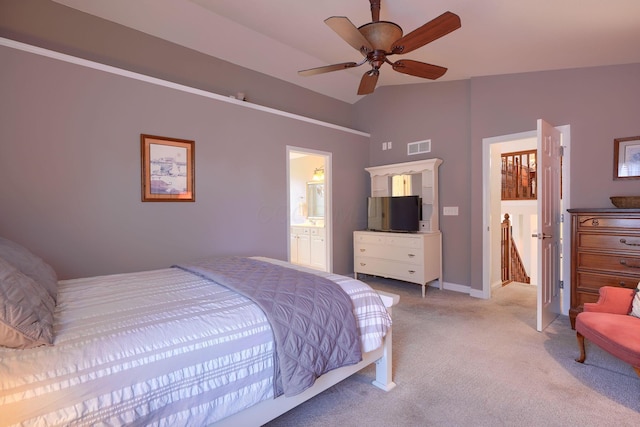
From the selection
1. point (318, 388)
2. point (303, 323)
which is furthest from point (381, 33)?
point (318, 388)

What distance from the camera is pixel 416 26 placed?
115 inches

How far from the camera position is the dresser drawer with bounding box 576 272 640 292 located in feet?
8.91

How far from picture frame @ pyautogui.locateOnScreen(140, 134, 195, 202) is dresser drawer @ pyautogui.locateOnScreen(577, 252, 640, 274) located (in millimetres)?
3939

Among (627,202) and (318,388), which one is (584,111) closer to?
(627,202)

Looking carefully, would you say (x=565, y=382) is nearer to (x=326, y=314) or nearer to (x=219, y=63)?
(x=326, y=314)

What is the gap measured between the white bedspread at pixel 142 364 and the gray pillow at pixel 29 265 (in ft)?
0.36

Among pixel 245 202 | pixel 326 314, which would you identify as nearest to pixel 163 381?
pixel 326 314

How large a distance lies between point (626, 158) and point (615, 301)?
156 centimetres

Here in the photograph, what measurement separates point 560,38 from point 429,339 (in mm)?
2854

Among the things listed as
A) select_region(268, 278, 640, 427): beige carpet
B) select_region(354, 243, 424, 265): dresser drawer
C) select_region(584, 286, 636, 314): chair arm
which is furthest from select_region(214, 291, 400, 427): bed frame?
select_region(354, 243, 424, 265): dresser drawer

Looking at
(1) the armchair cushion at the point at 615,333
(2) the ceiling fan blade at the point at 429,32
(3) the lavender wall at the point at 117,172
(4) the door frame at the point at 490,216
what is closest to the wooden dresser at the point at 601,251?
(4) the door frame at the point at 490,216

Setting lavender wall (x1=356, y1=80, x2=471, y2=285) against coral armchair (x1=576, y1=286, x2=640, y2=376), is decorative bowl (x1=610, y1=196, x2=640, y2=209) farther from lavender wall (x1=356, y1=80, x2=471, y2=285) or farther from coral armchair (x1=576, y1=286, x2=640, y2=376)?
lavender wall (x1=356, y1=80, x2=471, y2=285)

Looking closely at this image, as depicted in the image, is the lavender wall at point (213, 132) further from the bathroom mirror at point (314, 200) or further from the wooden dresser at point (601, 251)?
Result: the bathroom mirror at point (314, 200)

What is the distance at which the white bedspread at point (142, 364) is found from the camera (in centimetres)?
100
